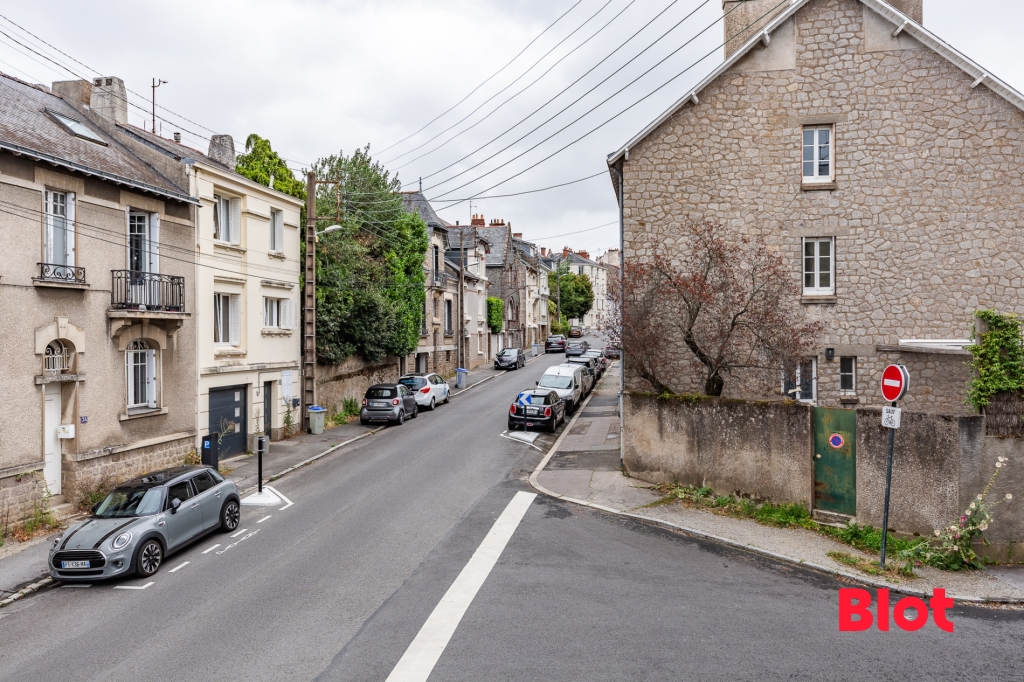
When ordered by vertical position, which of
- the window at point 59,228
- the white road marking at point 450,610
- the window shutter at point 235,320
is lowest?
the white road marking at point 450,610

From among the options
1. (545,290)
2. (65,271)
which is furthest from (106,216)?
(545,290)

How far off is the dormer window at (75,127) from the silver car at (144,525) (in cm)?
937

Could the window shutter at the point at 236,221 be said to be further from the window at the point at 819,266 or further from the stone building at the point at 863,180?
the window at the point at 819,266

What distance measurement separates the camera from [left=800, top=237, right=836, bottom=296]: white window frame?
1717 centimetres

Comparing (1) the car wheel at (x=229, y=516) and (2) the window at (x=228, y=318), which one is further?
(2) the window at (x=228, y=318)

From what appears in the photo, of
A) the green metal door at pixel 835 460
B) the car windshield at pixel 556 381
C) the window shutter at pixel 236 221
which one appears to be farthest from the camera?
the car windshield at pixel 556 381

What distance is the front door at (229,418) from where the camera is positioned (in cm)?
1975

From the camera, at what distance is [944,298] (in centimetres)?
1664

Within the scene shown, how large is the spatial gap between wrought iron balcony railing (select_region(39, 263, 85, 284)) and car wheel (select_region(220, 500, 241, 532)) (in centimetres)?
607

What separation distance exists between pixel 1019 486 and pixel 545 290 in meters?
70.7

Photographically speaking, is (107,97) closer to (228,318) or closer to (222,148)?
(222,148)

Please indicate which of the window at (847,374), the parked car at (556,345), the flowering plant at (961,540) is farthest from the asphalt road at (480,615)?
the parked car at (556,345)

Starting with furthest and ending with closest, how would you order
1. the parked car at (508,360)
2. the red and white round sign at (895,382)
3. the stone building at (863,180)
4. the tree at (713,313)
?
the parked car at (508,360) < the stone building at (863,180) < the tree at (713,313) < the red and white round sign at (895,382)

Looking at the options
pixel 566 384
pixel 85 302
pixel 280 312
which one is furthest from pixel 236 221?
pixel 566 384
